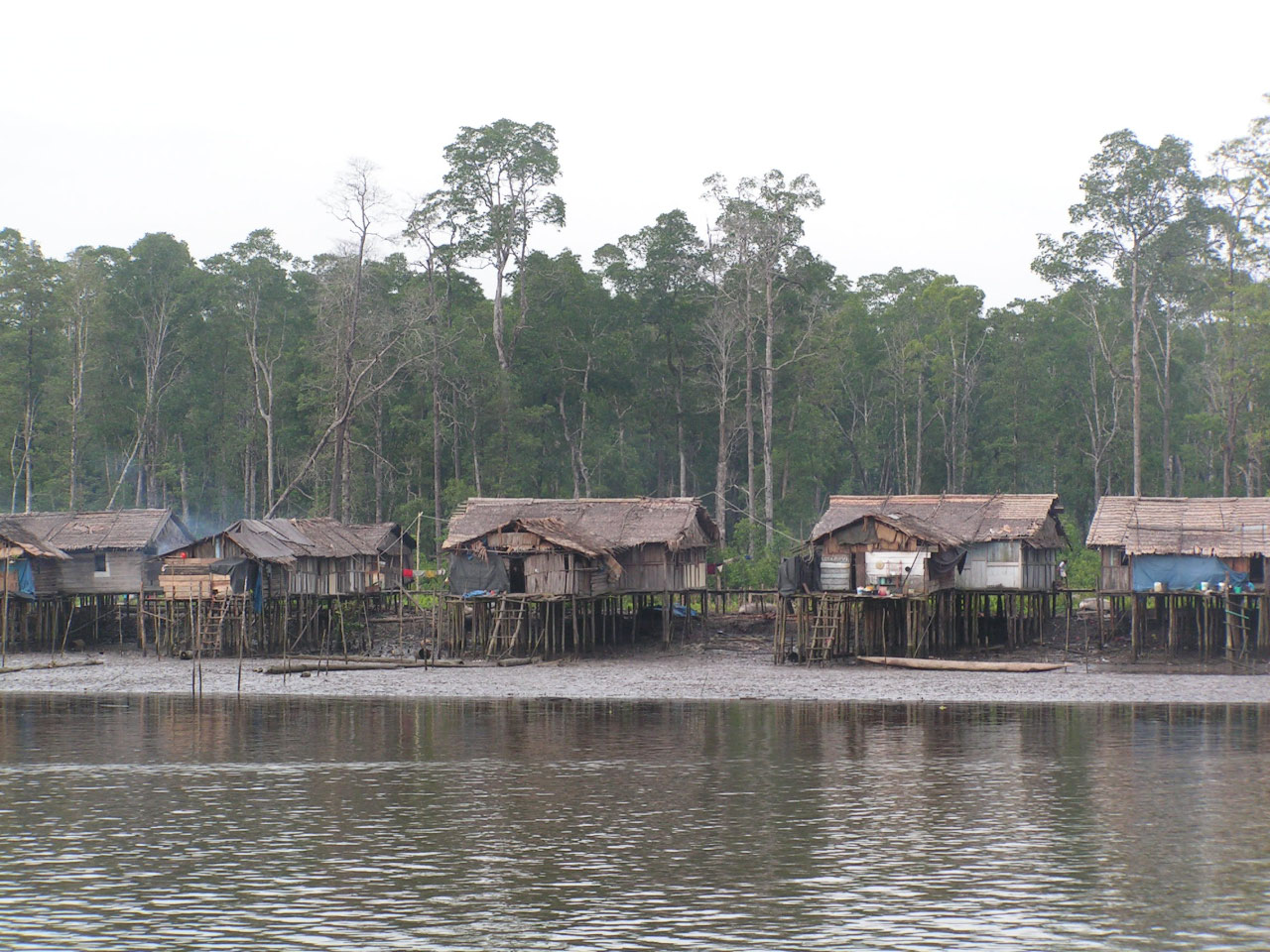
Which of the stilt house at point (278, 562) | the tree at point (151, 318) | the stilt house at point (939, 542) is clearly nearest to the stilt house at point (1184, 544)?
the stilt house at point (939, 542)

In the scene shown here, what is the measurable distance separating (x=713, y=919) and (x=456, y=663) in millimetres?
28935

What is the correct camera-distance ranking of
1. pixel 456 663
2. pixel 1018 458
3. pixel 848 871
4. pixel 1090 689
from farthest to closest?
pixel 1018 458
pixel 456 663
pixel 1090 689
pixel 848 871

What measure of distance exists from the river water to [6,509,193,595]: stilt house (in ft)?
67.8

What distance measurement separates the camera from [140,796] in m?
24.1

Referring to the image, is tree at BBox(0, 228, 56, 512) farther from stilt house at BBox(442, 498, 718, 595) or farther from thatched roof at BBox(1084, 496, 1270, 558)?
thatched roof at BBox(1084, 496, 1270, 558)

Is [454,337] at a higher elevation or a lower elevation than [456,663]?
higher

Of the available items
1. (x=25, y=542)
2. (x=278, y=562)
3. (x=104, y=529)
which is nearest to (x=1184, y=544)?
(x=278, y=562)

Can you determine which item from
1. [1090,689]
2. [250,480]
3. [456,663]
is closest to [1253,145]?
[1090,689]

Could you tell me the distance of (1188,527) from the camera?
45.4 metres

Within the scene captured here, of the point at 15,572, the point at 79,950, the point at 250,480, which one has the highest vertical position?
the point at 250,480

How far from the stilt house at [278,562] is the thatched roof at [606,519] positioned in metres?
5.64

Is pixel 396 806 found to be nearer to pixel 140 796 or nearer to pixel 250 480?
pixel 140 796

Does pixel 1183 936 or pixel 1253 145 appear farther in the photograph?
pixel 1253 145

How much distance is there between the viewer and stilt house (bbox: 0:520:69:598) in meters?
50.7
